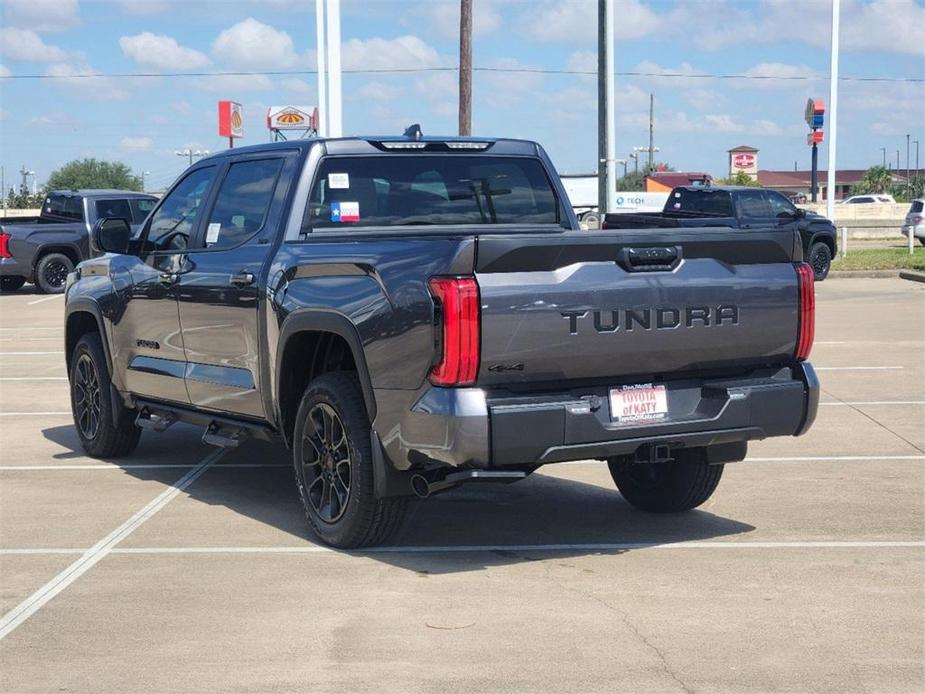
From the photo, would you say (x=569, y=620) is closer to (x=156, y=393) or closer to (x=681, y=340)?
(x=681, y=340)

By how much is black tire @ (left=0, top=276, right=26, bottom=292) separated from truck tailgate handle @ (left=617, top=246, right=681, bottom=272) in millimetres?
23209

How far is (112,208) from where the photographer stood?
26.2 metres

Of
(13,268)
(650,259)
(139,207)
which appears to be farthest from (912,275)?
(650,259)

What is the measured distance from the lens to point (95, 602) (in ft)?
19.5

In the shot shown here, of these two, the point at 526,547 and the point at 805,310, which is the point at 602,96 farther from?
the point at 526,547

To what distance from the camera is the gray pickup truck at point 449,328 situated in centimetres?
582

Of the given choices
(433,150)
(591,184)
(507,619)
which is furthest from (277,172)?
(591,184)

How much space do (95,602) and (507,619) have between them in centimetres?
180

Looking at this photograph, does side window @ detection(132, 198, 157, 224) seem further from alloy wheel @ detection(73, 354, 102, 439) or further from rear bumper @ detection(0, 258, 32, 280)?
alloy wheel @ detection(73, 354, 102, 439)

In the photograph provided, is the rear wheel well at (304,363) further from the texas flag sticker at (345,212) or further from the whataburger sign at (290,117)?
the whataburger sign at (290,117)

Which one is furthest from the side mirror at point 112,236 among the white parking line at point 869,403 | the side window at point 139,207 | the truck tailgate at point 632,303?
the side window at point 139,207

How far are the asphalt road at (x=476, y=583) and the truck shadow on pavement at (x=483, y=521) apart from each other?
0.08ft

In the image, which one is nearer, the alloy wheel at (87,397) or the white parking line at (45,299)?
the alloy wheel at (87,397)

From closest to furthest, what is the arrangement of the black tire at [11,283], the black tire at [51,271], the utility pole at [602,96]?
the utility pole at [602,96] < the black tire at [51,271] < the black tire at [11,283]
